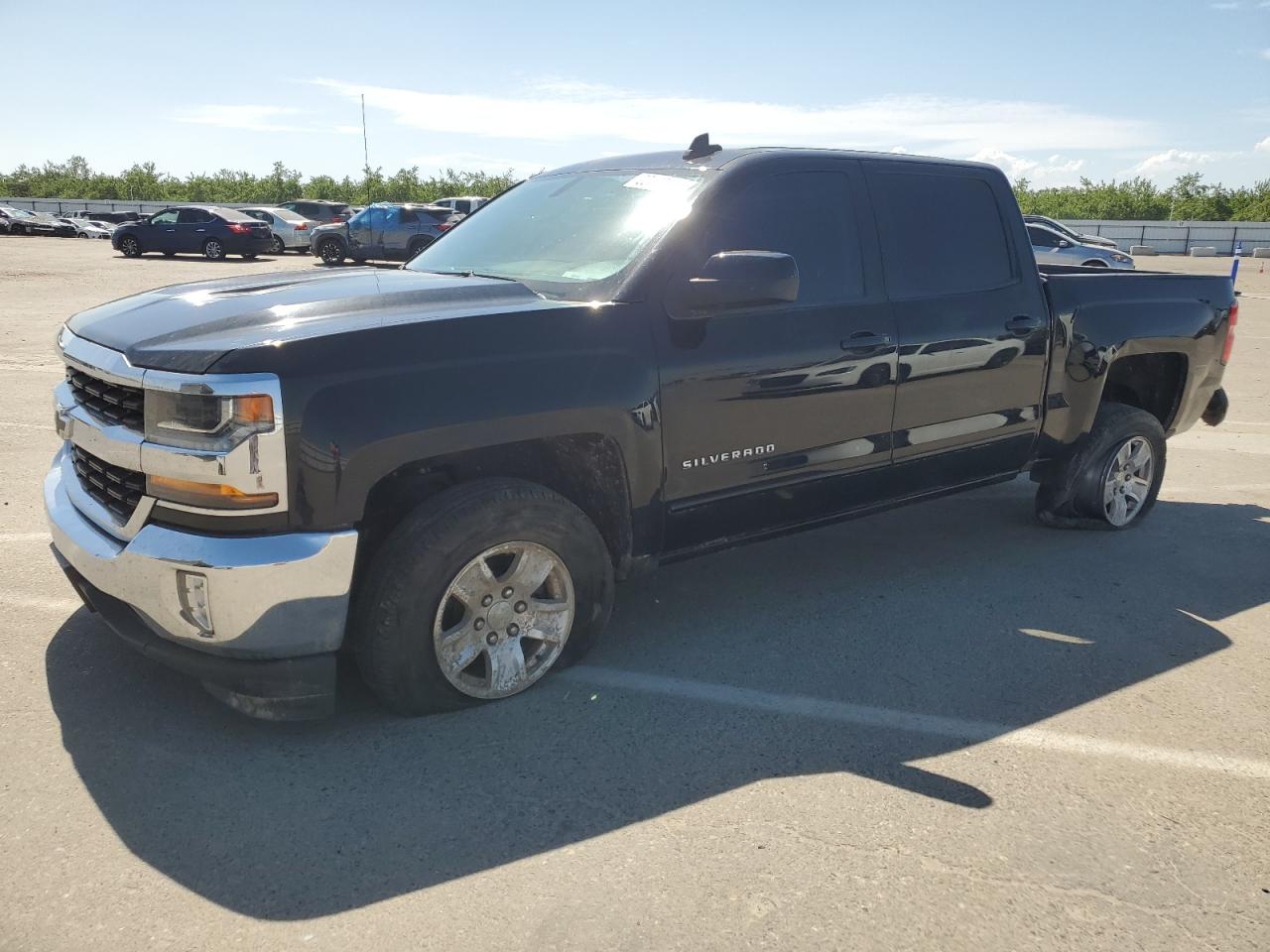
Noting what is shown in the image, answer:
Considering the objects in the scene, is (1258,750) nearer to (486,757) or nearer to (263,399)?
(486,757)

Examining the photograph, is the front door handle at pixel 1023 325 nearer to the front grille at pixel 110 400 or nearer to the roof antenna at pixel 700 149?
the roof antenna at pixel 700 149

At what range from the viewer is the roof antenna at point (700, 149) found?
4.24 meters

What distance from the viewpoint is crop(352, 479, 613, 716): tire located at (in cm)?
316

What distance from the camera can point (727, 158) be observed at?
4.10 meters

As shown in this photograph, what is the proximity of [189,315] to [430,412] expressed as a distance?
0.90 metres

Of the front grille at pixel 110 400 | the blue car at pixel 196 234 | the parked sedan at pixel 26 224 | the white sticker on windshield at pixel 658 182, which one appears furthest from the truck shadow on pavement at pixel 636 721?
the parked sedan at pixel 26 224

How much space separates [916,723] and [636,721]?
94 cm

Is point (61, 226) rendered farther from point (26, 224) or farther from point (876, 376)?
point (876, 376)

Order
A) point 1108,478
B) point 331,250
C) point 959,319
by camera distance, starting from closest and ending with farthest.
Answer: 1. point 959,319
2. point 1108,478
3. point 331,250

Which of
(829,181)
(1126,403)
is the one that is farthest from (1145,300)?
(829,181)

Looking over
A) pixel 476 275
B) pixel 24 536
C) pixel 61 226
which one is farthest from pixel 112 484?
pixel 61 226

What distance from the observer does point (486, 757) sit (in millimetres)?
3170

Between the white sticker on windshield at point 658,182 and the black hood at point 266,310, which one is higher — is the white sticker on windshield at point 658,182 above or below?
above

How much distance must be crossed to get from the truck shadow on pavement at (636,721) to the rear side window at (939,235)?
1.40 m
